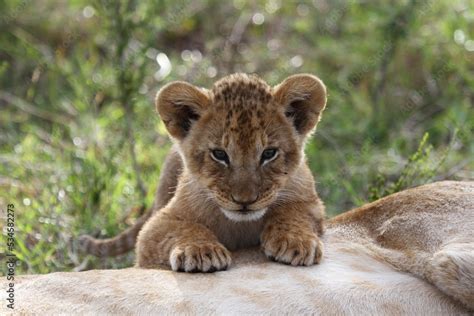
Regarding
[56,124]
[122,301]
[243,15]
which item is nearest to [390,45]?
[243,15]

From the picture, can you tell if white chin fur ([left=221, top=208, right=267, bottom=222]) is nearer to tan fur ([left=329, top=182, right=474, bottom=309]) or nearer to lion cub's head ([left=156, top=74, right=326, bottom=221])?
lion cub's head ([left=156, top=74, right=326, bottom=221])

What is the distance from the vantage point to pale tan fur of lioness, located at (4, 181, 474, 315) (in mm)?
2396

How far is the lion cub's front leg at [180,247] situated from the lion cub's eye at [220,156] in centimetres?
23

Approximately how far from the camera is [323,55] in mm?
6441

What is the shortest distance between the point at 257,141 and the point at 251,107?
0.16m

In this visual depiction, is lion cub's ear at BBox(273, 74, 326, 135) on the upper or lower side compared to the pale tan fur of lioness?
upper

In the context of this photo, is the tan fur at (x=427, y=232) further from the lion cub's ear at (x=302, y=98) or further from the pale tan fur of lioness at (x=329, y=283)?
the lion cub's ear at (x=302, y=98)

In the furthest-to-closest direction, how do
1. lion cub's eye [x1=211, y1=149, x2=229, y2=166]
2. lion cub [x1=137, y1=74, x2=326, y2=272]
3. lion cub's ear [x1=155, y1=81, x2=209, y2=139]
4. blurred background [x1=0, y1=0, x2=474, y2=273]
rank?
blurred background [x1=0, y1=0, x2=474, y2=273] < lion cub's ear [x1=155, y1=81, x2=209, y2=139] < lion cub's eye [x1=211, y1=149, x2=229, y2=166] < lion cub [x1=137, y1=74, x2=326, y2=272]

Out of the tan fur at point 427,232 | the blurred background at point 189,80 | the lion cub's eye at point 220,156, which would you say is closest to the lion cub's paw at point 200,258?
the lion cub's eye at point 220,156

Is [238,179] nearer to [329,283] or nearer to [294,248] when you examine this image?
[294,248]

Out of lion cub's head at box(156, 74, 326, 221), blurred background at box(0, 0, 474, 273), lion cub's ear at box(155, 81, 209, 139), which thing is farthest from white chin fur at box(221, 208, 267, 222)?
blurred background at box(0, 0, 474, 273)

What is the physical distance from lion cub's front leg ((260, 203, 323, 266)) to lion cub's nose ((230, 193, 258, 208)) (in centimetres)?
13

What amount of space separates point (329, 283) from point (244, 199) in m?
0.40

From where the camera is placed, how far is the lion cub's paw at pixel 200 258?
260 cm
